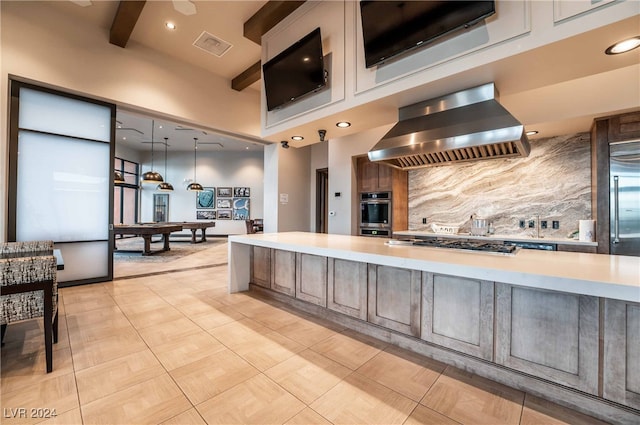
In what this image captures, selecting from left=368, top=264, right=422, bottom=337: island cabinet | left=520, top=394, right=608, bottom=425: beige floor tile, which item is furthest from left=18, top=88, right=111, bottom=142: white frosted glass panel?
left=520, top=394, right=608, bottom=425: beige floor tile

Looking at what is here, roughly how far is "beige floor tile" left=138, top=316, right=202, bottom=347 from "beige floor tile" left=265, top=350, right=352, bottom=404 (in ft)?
3.34

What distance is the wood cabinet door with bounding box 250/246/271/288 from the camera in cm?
326

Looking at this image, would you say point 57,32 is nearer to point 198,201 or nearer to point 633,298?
point 633,298

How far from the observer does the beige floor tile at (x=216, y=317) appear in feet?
8.11

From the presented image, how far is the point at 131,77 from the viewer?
3.93 metres

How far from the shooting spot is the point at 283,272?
307 cm

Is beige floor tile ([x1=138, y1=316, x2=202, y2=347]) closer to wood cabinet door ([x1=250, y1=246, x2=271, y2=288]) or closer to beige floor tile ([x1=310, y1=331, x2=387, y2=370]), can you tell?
wood cabinet door ([x1=250, y1=246, x2=271, y2=288])

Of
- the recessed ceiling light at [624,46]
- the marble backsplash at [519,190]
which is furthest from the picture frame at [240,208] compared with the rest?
the recessed ceiling light at [624,46]

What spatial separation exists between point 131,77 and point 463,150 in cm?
473

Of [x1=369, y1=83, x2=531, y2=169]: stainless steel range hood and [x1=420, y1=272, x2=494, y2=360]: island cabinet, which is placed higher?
[x1=369, y1=83, x2=531, y2=169]: stainless steel range hood

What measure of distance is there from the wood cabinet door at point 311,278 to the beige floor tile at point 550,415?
1638 mm

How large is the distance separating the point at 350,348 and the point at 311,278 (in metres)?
0.86

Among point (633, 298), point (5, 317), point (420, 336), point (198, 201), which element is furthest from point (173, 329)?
point (198, 201)

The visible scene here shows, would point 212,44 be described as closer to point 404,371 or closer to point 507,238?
point 404,371
